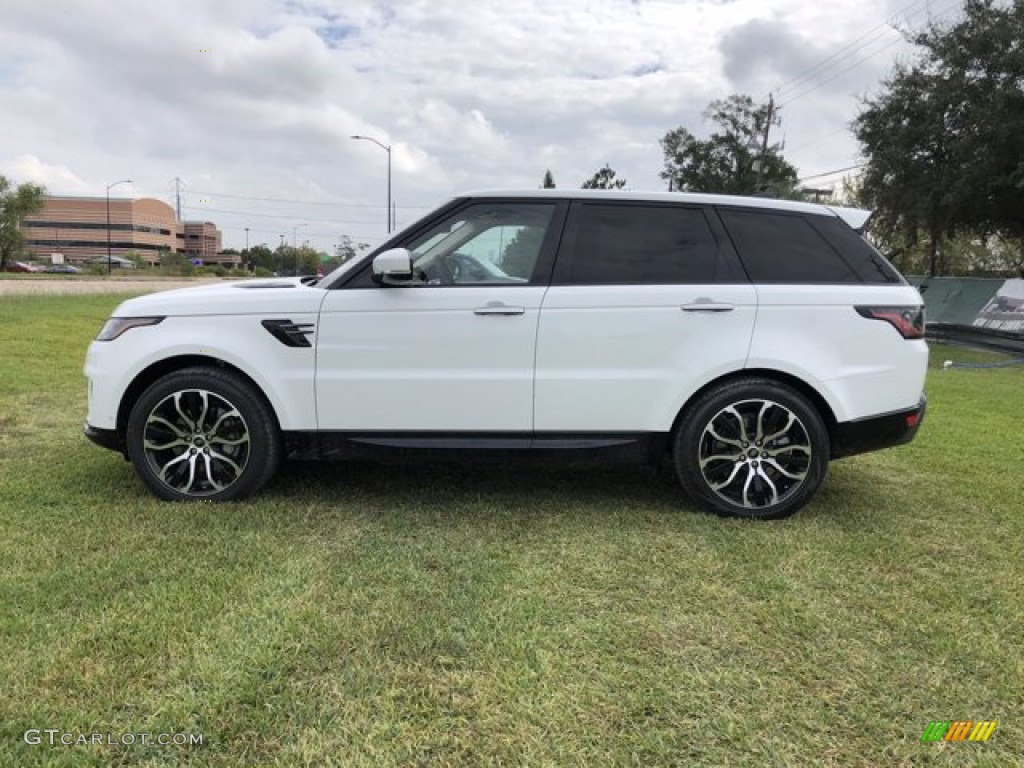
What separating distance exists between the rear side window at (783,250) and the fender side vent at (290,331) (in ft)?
7.86

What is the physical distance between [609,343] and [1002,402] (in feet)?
21.7

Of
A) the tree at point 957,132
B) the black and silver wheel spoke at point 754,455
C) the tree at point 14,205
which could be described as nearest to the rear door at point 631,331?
the black and silver wheel spoke at point 754,455

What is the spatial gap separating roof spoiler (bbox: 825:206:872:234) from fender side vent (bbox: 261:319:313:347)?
3026 millimetres

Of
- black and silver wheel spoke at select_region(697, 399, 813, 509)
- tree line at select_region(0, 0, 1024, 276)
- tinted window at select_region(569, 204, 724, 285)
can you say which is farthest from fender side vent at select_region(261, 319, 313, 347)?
tree line at select_region(0, 0, 1024, 276)

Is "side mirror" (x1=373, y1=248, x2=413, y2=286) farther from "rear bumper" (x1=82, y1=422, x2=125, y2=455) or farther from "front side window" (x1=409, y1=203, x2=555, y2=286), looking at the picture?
"rear bumper" (x1=82, y1=422, x2=125, y2=455)

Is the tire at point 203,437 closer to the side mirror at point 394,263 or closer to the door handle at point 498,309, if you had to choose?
the side mirror at point 394,263

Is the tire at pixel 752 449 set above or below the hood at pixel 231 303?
below

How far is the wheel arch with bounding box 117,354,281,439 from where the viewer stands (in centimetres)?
407

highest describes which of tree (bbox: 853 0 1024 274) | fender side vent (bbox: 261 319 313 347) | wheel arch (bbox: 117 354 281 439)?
tree (bbox: 853 0 1024 274)

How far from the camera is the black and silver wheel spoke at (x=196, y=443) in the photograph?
4.05m

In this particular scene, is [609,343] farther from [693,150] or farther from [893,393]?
[693,150]

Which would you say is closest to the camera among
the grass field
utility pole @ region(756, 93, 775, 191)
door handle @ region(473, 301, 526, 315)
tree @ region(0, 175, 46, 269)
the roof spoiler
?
the grass field

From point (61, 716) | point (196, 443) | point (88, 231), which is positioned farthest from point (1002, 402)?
point (88, 231)

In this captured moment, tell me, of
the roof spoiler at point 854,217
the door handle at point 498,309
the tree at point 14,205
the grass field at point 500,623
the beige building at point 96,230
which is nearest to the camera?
the grass field at point 500,623
